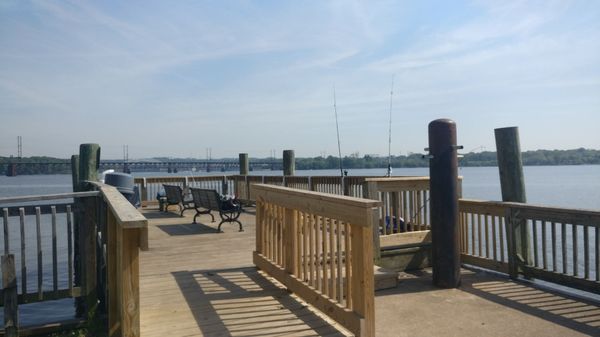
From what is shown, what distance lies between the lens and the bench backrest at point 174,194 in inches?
456

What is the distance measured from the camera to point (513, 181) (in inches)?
228

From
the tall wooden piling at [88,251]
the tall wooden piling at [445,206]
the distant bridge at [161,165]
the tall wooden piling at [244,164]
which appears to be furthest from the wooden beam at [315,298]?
the distant bridge at [161,165]

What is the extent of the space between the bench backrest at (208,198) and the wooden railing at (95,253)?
101 inches

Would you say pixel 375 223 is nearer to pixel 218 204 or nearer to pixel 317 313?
pixel 317 313

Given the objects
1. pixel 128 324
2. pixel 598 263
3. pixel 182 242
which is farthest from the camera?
pixel 182 242

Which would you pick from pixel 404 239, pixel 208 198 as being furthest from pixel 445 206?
pixel 208 198

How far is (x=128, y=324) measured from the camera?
10.6 ft

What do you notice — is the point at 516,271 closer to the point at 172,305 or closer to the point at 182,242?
the point at 172,305

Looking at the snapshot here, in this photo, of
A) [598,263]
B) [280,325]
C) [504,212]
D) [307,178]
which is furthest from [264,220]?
[307,178]

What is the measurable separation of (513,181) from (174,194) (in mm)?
8307

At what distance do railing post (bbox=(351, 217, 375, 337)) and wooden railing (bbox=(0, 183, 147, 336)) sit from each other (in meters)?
1.40

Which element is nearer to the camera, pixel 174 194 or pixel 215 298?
pixel 215 298

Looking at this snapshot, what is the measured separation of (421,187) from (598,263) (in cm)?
215

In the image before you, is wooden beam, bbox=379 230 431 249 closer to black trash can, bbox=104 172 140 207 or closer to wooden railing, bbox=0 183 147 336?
wooden railing, bbox=0 183 147 336
